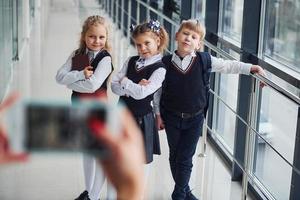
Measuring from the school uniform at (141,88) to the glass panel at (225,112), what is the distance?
741mm

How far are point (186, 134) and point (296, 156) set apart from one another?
0.21 meters

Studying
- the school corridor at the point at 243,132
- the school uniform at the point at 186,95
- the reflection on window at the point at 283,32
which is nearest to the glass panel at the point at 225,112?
the school corridor at the point at 243,132

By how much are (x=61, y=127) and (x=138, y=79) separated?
877mm

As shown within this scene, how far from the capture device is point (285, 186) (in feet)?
4.23

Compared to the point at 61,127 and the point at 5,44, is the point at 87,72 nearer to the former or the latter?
the point at 61,127

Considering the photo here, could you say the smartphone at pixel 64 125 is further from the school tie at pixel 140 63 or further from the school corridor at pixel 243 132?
the school tie at pixel 140 63

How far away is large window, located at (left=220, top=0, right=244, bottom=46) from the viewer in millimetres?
1613

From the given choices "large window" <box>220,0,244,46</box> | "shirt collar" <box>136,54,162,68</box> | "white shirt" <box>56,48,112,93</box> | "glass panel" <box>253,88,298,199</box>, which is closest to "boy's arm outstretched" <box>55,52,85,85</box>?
"white shirt" <box>56,48,112,93</box>

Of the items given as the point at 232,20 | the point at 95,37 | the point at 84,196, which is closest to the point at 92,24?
the point at 95,37

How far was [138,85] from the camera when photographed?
933mm

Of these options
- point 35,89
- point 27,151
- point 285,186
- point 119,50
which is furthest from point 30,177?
point 119,50

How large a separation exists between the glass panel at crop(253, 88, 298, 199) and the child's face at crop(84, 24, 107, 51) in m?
0.45

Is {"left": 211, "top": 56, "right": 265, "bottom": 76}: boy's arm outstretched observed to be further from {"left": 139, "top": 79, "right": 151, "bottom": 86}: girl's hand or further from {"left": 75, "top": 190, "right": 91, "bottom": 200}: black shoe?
{"left": 75, "top": 190, "right": 91, "bottom": 200}: black shoe

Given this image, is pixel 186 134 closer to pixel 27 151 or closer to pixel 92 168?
pixel 92 168
